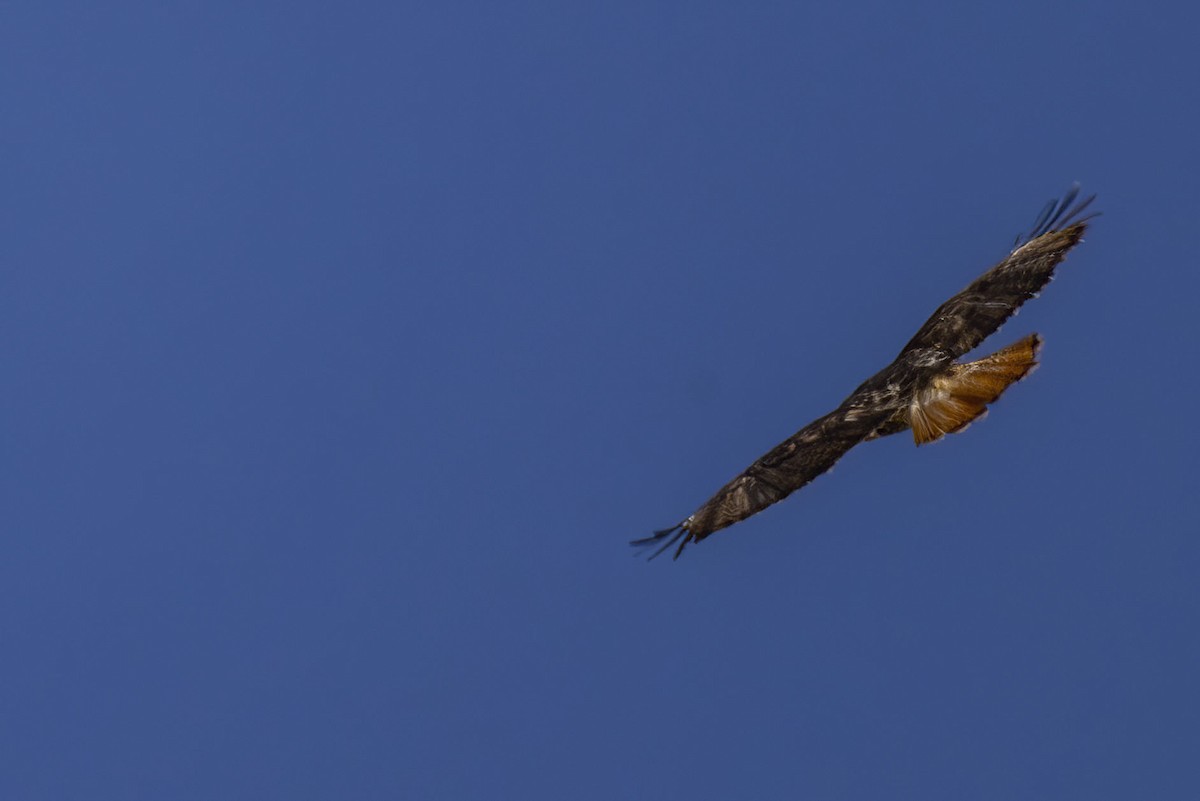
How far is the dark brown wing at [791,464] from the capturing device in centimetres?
2178

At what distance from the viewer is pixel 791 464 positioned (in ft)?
72.3

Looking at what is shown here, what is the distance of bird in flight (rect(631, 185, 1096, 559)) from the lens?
72.0ft

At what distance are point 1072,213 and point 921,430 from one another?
10.8ft

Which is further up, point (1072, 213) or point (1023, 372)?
point (1072, 213)

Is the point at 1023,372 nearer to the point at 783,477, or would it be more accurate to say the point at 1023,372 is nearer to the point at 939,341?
the point at 939,341

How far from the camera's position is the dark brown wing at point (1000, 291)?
2239cm

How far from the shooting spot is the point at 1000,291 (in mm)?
22688

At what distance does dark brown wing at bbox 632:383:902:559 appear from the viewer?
2178 cm

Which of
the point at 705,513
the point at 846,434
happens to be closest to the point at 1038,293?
the point at 846,434

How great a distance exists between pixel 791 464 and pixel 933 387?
2.03 m

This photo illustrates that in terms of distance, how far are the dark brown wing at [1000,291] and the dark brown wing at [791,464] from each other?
98 cm

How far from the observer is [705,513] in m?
21.7

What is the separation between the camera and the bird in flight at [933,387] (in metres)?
21.9

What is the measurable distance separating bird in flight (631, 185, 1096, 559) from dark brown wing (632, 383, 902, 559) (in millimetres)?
12
